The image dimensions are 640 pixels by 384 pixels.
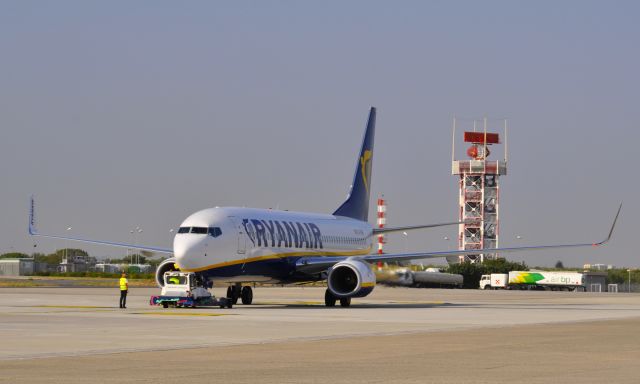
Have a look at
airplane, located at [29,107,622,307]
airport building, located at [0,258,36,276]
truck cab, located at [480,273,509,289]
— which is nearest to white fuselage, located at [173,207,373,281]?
airplane, located at [29,107,622,307]

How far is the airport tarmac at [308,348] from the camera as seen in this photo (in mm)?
18500

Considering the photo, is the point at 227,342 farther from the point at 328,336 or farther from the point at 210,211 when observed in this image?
the point at 210,211

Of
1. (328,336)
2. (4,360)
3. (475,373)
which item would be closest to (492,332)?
(328,336)

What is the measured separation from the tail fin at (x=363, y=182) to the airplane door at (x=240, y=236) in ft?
48.9

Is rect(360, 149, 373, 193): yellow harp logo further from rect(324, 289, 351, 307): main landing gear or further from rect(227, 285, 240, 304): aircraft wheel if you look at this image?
rect(227, 285, 240, 304): aircraft wheel

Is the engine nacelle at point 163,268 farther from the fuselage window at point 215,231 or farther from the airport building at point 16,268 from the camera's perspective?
the airport building at point 16,268

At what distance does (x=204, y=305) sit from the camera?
44.5 meters

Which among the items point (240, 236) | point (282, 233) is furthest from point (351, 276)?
point (240, 236)

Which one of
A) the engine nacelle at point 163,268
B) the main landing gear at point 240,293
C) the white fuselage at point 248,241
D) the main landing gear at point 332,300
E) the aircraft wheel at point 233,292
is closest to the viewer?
the white fuselage at point 248,241

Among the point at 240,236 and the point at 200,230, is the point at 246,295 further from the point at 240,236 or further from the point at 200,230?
the point at 200,230

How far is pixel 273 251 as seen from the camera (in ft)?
162

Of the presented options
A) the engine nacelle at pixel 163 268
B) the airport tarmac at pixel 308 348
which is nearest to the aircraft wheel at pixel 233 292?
the engine nacelle at pixel 163 268

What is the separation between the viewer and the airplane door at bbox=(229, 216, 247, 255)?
4688 centimetres

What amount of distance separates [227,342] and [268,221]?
2442cm
